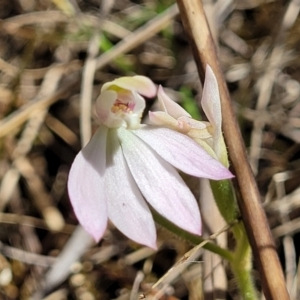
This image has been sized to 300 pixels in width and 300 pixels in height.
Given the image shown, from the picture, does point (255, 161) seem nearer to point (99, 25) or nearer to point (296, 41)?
point (296, 41)

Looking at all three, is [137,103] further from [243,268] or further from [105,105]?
[243,268]

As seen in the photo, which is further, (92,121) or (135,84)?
(92,121)

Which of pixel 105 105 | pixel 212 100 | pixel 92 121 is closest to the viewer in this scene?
pixel 212 100

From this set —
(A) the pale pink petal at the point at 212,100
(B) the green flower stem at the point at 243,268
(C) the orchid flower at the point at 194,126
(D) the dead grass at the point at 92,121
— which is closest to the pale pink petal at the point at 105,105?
(C) the orchid flower at the point at 194,126

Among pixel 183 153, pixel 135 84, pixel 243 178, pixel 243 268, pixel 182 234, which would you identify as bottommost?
pixel 243 268

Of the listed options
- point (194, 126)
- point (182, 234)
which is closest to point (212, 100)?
point (194, 126)

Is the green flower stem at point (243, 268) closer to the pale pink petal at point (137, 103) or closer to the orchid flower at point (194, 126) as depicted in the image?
the orchid flower at point (194, 126)
